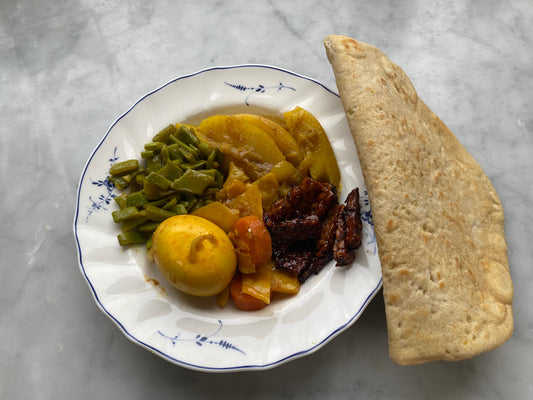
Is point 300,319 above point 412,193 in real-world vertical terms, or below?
below

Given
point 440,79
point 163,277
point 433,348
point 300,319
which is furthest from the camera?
point 440,79

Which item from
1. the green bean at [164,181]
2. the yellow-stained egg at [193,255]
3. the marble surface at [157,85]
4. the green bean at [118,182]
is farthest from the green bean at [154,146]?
the marble surface at [157,85]

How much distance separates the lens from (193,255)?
2.67 meters

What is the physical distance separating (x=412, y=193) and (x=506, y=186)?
1147 millimetres

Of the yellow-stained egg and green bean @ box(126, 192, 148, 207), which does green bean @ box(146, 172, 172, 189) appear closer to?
green bean @ box(126, 192, 148, 207)

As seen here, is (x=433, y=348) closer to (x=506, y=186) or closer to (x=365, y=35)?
(x=506, y=186)

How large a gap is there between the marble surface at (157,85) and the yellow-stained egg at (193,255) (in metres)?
0.58

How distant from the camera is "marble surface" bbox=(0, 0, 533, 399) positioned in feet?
9.45

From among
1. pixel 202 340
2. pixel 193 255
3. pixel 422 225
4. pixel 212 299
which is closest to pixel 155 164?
pixel 193 255

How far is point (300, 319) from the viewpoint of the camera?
8.84 ft

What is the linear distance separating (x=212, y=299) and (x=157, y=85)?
175cm

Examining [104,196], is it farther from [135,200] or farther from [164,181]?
[164,181]

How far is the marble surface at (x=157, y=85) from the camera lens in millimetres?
2879

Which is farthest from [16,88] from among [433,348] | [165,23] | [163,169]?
[433,348]
